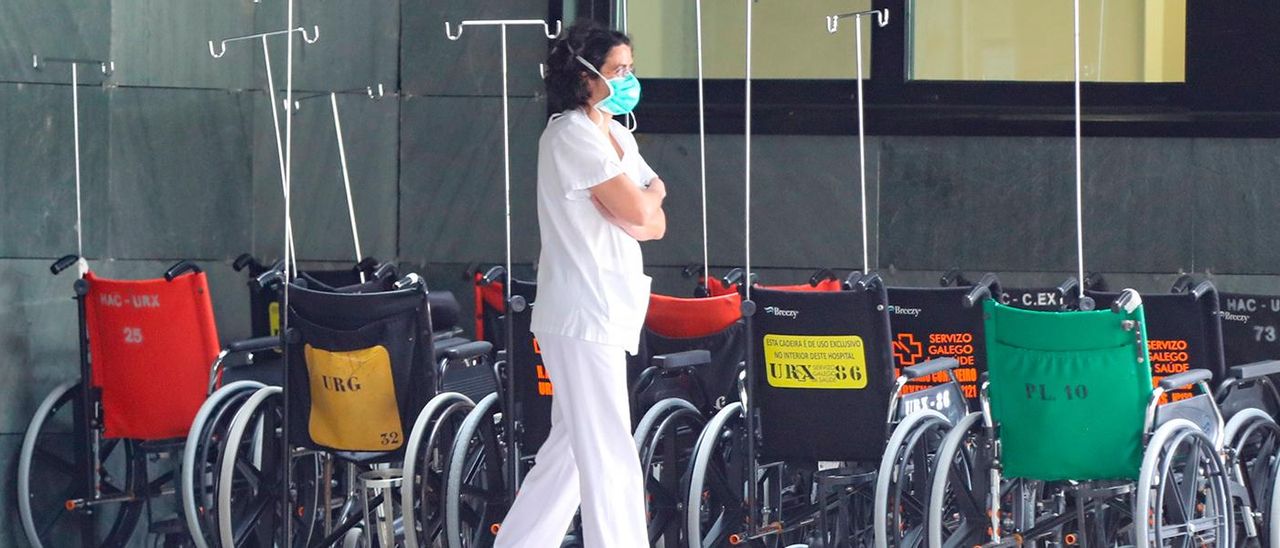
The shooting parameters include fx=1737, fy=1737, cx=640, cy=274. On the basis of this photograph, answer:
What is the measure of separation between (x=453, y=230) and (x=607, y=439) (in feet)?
8.55

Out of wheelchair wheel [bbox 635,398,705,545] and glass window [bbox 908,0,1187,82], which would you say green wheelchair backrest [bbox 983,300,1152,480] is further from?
glass window [bbox 908,0,1187,82]

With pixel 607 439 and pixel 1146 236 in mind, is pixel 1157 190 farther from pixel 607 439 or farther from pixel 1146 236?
pixel 607 439

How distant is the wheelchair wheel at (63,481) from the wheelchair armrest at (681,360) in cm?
155

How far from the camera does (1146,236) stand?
230 inches

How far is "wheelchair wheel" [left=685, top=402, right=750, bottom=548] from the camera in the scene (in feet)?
13.4

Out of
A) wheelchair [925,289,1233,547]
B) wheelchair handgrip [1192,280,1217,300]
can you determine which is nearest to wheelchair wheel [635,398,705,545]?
wheelchair [925,289,1233,547]

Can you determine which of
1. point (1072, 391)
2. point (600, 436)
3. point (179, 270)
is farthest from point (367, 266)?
point (1072, 391)

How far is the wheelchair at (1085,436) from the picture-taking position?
3746mm

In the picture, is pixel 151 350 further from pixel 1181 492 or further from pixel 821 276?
pixel 1181 492

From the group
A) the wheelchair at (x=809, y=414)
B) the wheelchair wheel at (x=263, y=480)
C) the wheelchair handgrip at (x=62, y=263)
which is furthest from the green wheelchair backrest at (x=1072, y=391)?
the wheelchair handgrip at (x=62, y=263)

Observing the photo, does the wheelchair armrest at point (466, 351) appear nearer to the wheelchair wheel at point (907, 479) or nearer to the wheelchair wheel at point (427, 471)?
the wheelchair wheel at point (427, 471)

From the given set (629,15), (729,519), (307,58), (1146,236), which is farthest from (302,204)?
(1146,236)

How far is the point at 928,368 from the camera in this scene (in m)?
4.03

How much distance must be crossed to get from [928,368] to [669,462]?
69 centimetres
